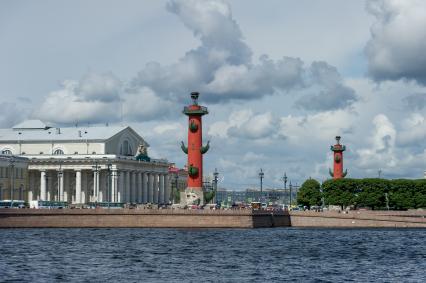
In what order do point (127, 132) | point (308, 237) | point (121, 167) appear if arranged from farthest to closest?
point (127, 132), point (121, 167), point (308, 237)

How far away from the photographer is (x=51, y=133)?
136250 mm

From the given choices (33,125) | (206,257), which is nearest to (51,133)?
(33,125)

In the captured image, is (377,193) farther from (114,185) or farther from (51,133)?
(51,133)

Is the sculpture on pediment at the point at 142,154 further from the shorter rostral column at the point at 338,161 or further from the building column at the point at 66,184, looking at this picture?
the shorter rostral column at the point at 338,161

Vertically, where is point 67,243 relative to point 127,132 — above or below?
below

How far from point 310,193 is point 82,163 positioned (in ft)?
94.2

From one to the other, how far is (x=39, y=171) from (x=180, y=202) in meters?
35.7

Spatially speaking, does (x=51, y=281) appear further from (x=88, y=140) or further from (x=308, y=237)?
(x=88, y=140)

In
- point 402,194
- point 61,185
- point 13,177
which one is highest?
point 13,177

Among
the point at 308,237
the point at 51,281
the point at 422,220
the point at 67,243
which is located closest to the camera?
the point at 51,281

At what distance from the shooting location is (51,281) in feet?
145

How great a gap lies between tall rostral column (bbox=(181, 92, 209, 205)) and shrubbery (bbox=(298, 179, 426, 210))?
24053mm

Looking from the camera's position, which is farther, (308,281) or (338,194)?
(338,194)

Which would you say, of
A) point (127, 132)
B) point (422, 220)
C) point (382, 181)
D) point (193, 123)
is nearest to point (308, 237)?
point (193, 123)
